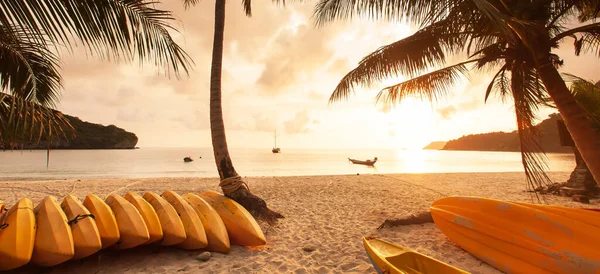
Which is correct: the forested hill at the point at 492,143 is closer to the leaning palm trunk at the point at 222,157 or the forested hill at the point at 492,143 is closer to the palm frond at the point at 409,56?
the palm frond at the point at 409,56

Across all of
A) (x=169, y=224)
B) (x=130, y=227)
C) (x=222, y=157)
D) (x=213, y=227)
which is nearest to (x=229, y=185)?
(x=222, y=157)

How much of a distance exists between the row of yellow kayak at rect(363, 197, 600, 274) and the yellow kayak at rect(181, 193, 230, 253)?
5.85 feet

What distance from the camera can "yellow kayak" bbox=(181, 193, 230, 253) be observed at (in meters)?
3.53

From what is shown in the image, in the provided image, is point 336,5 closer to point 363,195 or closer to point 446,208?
point 446,208

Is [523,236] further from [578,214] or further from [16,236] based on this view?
[16,236]

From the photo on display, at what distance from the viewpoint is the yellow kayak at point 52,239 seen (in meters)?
2.57

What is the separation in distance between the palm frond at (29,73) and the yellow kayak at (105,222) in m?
2.15

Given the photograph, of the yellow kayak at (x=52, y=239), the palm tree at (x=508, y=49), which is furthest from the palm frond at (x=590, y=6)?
the yellow kayak at (x=52, y=239)

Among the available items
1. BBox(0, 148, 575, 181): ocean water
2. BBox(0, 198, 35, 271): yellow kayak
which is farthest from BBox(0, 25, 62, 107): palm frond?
BBox(0, 148, 575, 181): ocean water

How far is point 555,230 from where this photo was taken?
2.80m

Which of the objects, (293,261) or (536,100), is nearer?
(293,261)

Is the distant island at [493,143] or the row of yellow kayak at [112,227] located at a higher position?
the distant island at [493,143]

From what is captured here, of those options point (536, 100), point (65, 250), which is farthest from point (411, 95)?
point (65, 250)

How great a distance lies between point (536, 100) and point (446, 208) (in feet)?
8.25
